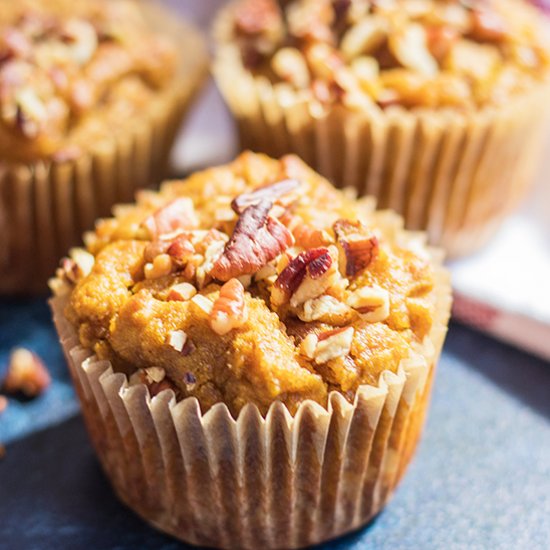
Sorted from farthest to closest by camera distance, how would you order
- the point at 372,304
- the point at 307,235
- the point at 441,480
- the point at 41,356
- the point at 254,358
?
the point at 41,356 → the point at 441,480 → the point at 307,235 → the point at 372,304 → the point at 254,358

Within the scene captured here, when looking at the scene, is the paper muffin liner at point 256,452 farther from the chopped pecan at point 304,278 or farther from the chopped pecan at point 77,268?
the chopped pecan at point 304,278

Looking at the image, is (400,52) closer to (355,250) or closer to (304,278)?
(355,250)

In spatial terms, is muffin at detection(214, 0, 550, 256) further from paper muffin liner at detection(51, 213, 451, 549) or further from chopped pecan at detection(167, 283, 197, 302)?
chopped pecan at detection(167, 283, 197, 302)

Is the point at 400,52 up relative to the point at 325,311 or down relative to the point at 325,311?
up

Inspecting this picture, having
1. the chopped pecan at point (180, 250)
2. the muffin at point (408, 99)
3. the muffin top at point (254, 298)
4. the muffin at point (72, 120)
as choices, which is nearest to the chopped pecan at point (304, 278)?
the muffin top at point (254, 298)

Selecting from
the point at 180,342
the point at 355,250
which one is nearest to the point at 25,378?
the point at 180,342

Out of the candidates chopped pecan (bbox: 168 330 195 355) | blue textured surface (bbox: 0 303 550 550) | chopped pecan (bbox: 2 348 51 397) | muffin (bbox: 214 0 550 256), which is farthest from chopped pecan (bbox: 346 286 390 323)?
chopped pecan (bbox: 2 348 51 397)

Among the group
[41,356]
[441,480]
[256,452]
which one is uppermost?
[256,452]
